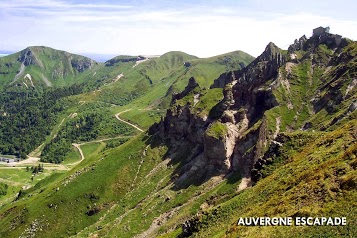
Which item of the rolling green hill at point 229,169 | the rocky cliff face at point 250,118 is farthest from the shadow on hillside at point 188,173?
the rolling green hill at point 229,169

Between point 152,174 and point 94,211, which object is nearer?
point 94,211

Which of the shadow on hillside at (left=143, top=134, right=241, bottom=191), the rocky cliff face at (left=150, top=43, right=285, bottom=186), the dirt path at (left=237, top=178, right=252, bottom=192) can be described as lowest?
the shadow on hillside at (left=143, top=134, right=241, bottom=191)

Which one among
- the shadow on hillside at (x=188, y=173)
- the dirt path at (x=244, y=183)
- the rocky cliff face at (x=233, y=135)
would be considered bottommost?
the shadow on hillside at (x=188, y=173)

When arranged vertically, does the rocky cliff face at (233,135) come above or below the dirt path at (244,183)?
above

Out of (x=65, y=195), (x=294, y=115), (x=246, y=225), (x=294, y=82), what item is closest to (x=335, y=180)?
(x=246, y=225)

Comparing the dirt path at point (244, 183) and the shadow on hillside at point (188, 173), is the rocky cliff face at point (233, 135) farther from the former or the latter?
the dirt path at point (244, 183)

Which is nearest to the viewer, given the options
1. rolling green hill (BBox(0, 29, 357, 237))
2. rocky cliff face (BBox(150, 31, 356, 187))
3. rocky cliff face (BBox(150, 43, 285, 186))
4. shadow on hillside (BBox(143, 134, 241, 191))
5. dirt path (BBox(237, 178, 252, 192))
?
rolling green hill (BBox(0, 29, 357, 237))

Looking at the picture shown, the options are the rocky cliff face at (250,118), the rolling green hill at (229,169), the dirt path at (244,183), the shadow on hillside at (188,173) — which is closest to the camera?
the rolling green hill at (229,169)

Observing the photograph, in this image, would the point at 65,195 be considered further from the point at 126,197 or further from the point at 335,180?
the point at 335,180

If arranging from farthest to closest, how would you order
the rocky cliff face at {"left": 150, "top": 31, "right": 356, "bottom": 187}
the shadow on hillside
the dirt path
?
1. the shadow on hillside
2. the rocky cliff face at {"left": 150, "top": 31, "right": 356, "bottom": 187}
3. the dirt path

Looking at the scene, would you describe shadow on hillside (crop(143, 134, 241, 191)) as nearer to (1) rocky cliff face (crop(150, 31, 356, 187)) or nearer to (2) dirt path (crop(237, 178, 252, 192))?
(1) rocky cliff face (crop(150, 31, 356, 187))

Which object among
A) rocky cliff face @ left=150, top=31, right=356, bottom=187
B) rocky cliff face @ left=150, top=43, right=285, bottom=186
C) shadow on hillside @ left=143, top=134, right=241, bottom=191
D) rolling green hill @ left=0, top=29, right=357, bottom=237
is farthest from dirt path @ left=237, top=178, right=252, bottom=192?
shadow on hillside @ left=143, top=134, right=241, bottom=191
